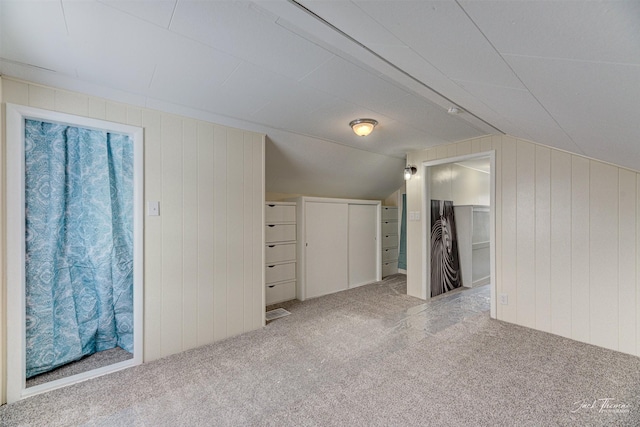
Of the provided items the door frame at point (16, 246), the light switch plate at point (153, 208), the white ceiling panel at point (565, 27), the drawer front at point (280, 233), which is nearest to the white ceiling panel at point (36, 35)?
the door frame at point (16, 246)

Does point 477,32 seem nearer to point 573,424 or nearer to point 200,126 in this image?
point 573,424

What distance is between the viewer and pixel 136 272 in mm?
2141

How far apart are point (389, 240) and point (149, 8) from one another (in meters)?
4.42

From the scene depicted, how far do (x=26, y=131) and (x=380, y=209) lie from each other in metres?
4.07

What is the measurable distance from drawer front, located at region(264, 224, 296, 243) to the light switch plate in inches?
55.8

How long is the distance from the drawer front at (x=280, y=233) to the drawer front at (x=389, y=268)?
6.40 feet

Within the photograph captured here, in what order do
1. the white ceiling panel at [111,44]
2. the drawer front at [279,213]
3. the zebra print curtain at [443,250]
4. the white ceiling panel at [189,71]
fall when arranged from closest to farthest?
the white ceiling panel at [111,44]
the white ceiling panel at [189,71]
the drawer front at [279,213]
the zebra print curtain at [443,250]

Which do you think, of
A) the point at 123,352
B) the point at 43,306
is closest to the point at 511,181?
the point at 123,352

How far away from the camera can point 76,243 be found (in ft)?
7.38

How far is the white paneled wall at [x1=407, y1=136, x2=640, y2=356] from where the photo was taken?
229 centimetres

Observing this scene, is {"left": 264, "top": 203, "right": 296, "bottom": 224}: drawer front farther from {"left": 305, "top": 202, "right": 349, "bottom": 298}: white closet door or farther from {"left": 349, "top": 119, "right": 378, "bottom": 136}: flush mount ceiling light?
{"left": 349, "top": 119, "right": 378, "bottom": 136}: flush mount ceiling light

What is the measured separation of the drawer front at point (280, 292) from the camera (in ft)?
11.5

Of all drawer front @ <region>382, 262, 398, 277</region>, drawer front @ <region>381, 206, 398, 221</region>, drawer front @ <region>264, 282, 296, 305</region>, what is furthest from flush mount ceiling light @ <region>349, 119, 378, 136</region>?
drawer front @ <region>382, 262, 398, 277</region>

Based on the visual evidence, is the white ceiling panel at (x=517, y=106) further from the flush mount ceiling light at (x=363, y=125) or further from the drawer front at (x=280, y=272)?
the drawer front at (x=280, y=272)
